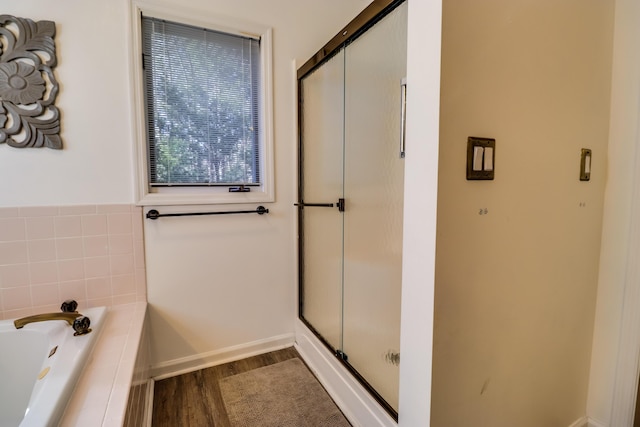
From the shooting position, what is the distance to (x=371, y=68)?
136 cm

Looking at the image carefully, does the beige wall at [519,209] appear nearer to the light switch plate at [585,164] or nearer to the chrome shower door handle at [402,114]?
the light switch plate at [585,164]

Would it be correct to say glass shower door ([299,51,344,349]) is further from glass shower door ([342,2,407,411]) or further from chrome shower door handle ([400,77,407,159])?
chrome shower door handle ([400,77,407,159])

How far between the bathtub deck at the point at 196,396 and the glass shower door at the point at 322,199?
1.58ft

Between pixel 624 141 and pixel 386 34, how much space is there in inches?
40.7

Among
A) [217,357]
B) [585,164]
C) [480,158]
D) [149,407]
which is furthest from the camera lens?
[217,357]

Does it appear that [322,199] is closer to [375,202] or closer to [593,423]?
[375,202]

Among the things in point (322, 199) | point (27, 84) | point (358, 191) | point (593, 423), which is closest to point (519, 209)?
point (358, 191)

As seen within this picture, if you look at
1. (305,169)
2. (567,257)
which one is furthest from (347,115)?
(567,257)

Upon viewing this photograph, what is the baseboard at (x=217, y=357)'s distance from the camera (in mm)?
1769

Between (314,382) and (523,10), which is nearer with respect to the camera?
(523,10)

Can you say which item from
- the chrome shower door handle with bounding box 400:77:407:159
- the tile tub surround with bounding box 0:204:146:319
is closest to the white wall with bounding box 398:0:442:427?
the chrome shower door handle with bounding box 400:77:407:159

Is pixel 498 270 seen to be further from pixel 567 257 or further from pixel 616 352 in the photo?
pixel 616 352

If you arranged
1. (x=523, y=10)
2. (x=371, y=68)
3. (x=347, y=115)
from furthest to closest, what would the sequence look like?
1. (x=347, y=115)
2. (x=371, y=68)
3. (x=523, y=10)

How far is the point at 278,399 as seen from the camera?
1591mm
